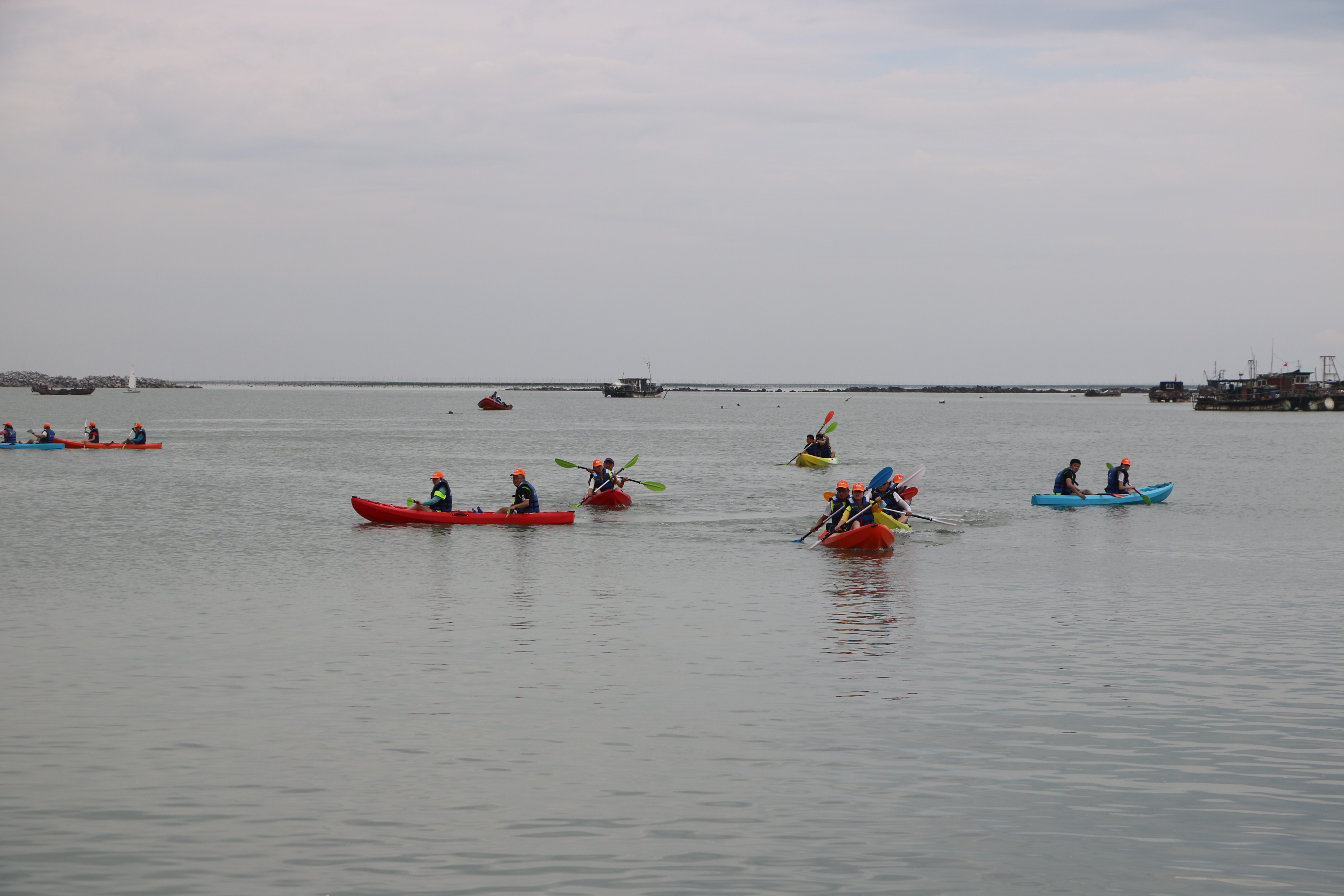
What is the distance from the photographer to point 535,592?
2697cm

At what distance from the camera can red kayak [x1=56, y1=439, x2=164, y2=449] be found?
8162 centimetres

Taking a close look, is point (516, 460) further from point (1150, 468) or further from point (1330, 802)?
point (1330, 802)

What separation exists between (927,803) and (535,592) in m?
15.3

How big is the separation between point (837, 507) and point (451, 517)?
1239 centimetres

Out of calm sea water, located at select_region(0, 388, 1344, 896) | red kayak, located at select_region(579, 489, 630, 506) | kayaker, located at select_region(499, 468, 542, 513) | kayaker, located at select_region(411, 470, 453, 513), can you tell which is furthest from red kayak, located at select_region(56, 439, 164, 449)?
kayaker, located at select_region(499, 468, 542, 513)

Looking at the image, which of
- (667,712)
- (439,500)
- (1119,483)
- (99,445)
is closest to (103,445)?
(99,445)

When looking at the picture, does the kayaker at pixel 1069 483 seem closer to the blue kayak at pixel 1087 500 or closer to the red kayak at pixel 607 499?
the blue kayak at pixel 1087 500

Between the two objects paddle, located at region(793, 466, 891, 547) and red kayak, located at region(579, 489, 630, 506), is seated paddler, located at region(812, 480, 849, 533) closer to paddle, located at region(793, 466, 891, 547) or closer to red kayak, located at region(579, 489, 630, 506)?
paddle, located at region(793, 466, 891, 547)

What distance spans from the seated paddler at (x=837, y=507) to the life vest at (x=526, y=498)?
9512 mm

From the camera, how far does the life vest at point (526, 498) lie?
39.1m

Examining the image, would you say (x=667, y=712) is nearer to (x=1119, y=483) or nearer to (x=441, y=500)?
(x=441, y=500)

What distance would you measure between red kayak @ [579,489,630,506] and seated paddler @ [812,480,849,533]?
1256 cm

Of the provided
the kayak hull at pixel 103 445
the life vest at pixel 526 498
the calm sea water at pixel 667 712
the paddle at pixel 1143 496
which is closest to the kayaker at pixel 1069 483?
the paddle at pixel 1143 496

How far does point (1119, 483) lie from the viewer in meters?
47.2
